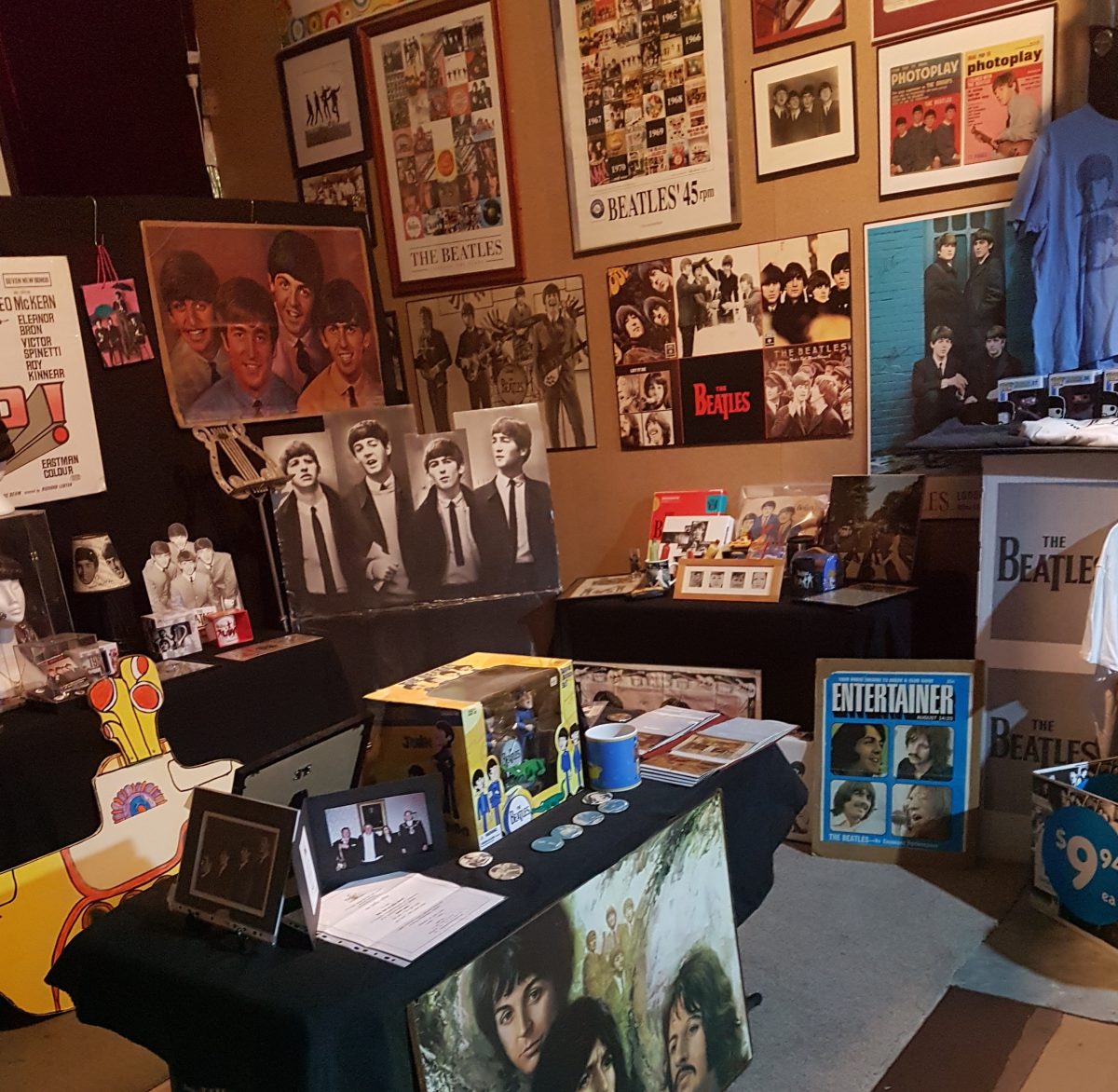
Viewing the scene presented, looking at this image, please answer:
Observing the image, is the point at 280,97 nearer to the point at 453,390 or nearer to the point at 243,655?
the point at 453,390

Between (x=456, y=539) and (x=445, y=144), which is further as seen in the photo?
(x=445, y=144)

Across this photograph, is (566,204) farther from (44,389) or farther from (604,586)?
(44,389)

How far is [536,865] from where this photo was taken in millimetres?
1383

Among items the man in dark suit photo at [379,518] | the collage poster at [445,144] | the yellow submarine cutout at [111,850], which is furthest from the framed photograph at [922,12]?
the yellow submarine cutout at [111,850]

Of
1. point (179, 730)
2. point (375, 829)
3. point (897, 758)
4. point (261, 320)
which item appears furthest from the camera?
point (261, 320)

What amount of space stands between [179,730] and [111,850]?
12.5 inches

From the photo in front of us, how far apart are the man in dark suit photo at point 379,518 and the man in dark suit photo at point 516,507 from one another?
26cm

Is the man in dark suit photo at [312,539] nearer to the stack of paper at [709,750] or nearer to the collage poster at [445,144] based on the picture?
the collage poster at [445,144]

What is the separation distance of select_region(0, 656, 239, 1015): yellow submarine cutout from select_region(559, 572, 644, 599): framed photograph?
4.08 feet

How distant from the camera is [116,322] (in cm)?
287

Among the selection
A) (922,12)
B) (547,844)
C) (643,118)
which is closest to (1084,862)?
(547,844)

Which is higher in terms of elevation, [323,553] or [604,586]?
[323,553]

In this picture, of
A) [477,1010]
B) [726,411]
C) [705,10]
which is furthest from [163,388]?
[477,1010]

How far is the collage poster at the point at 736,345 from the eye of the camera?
3.15m
